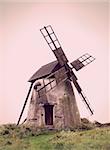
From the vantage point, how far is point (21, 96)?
3.30 metres

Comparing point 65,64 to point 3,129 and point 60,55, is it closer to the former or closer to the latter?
point 60,55

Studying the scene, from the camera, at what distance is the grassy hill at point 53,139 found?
3.10 metres

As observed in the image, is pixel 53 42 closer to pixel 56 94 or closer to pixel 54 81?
pixel 54 81

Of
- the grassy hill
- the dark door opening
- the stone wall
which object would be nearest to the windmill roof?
the stone wall

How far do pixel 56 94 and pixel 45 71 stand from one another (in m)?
0.23

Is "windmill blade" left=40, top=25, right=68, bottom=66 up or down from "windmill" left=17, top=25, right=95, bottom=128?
up

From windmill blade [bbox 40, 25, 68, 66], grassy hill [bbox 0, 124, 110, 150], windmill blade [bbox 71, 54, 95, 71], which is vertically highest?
windmill blade [bbox 40, 25, 68, 66]

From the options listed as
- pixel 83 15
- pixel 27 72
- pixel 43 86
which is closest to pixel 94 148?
pixel 43 86

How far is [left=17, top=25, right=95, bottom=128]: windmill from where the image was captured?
10.6ft

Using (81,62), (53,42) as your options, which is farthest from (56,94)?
(53,42)

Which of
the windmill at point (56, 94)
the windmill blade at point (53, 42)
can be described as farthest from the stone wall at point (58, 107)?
the windmill blade at point (53, 42)

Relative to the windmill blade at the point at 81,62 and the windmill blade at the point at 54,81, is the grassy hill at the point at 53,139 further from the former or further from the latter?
the windmill blade at the point at 81,62

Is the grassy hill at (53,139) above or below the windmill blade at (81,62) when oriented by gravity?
below

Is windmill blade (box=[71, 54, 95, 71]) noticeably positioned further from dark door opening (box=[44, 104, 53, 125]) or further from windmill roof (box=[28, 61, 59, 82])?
dark door opening (box=[44, 104, 53, 125])
